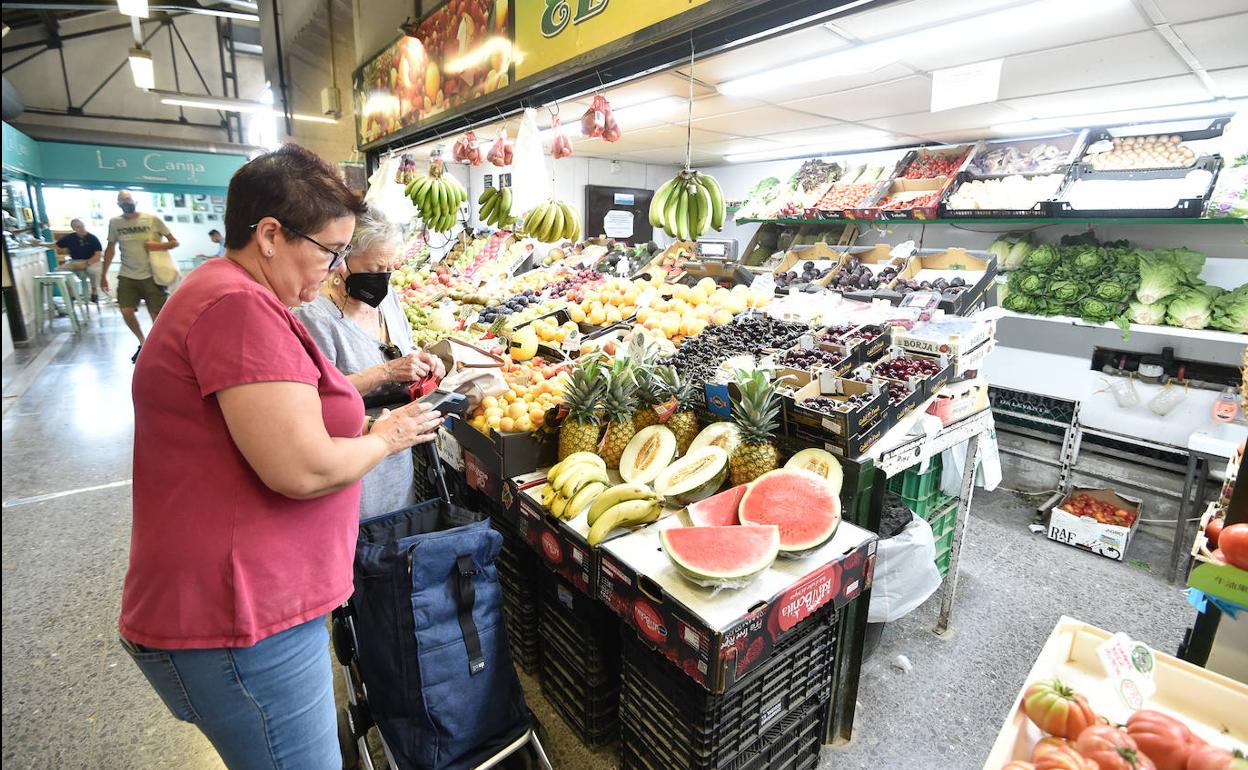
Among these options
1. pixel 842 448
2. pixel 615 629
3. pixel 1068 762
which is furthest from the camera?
pixel 615 629

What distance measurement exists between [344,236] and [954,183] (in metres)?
5.15

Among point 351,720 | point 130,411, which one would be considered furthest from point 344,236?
point 130,411

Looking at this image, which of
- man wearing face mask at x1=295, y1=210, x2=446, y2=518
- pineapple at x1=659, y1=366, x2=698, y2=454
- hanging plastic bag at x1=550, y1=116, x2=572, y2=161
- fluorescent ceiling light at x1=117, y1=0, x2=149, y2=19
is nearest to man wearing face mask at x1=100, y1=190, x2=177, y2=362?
fluorescent ceiling light at x1=117, y1=0, x2=149, y2=19

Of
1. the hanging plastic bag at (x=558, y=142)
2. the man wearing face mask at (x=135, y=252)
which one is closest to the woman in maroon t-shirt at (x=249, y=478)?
the hanging plastic bag at (x=558, y=142)

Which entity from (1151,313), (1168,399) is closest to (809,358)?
(1151,313)

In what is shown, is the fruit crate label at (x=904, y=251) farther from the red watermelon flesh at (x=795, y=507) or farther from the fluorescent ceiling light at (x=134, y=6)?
the fluorescent ceiling light at (x=134, y=6)

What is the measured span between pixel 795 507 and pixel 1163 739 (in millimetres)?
900

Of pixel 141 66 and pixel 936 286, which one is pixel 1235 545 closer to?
pixel 936 286

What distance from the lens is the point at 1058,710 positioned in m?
1.22

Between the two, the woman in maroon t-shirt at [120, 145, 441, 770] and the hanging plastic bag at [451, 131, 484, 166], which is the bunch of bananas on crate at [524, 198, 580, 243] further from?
the woman in maroon t-shirt at [120, 145, 441, 770]

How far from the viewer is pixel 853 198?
18.2ft

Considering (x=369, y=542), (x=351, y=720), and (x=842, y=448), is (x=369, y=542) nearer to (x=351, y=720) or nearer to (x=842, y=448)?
(x=351, y=720)

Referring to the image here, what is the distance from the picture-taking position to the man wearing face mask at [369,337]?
222 centimetres

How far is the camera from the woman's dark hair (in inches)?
48.9
